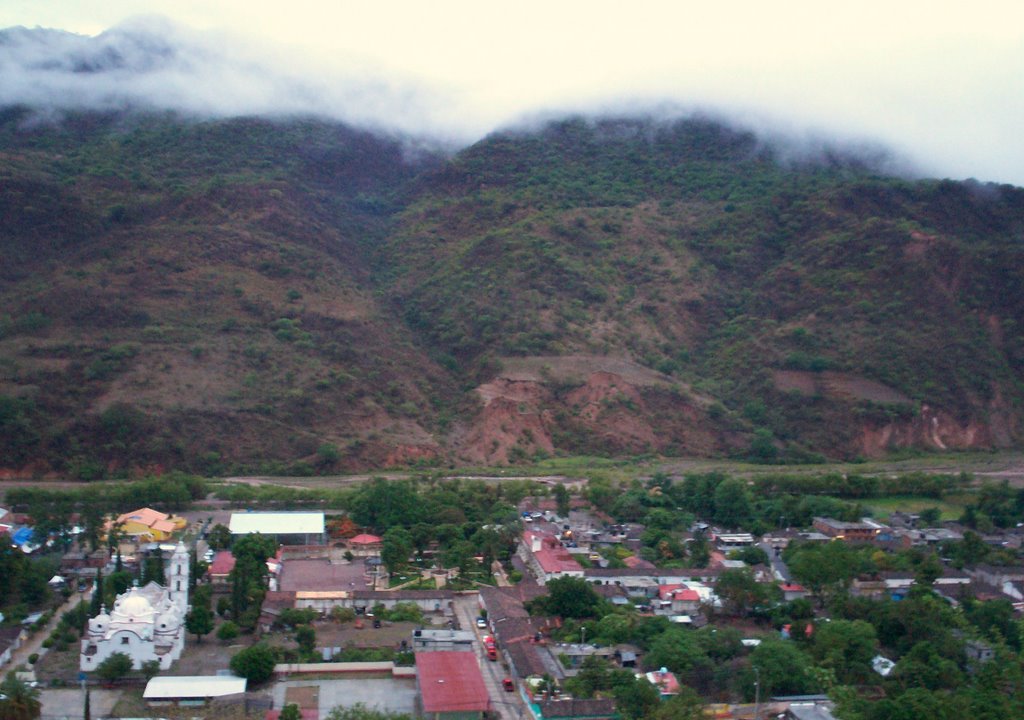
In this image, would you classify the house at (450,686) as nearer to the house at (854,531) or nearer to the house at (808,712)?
the house at (808,712)

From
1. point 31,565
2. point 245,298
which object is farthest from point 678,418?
point 31,565

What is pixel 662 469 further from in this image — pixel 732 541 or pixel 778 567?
pixel 778 567

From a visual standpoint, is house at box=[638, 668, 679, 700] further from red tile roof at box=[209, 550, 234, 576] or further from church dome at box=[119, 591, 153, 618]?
red tile roof at box=[209, 550, 234, 576]

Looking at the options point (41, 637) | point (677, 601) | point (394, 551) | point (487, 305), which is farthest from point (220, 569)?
point (487, 305)

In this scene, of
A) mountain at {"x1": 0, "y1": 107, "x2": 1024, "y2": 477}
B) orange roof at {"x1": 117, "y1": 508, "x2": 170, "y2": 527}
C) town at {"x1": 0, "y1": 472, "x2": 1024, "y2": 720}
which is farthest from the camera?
mountain at {"x1": 0, "y1": 107, "x2": 1024, "y2": 477}

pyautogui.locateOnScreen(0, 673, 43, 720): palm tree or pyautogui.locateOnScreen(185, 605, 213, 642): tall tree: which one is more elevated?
pyautogui.locateOnScreen(0, 673, 43, 720): palm tree

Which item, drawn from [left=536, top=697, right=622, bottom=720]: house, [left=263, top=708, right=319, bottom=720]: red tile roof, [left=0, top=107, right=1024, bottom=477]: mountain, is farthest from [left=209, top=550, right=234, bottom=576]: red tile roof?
[left=536, top=697, right=622, bottom=720]: house
